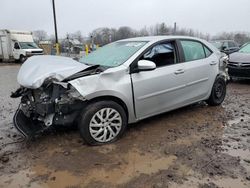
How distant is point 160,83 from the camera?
4480 mm

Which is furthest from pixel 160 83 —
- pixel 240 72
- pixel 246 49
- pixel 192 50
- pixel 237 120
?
pixel 246 49

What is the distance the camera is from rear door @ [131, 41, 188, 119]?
4.27 meters

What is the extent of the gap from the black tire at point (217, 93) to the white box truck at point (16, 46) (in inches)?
758

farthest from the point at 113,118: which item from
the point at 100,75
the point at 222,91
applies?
the point at 222,91

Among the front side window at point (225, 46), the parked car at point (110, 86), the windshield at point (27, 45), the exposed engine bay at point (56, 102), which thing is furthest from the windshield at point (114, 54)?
the windshield at point (27, 45)

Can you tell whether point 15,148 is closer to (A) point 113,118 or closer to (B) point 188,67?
(A) point 113,118

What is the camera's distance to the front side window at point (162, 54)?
4.55 m

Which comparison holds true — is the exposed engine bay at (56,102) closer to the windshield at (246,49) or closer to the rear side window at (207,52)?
the rear side window at (207,52)

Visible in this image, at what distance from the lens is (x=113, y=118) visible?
4.04 m

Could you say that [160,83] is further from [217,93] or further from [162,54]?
[217,93]

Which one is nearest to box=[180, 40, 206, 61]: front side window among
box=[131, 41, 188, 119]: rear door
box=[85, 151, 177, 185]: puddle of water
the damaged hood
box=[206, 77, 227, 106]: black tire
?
box=[131, 41, 188, 119]: rear door

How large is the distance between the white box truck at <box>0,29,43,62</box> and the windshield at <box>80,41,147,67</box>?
1865 centimetres

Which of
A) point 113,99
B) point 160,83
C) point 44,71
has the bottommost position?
point 113,99

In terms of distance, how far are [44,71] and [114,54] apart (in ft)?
4.24
